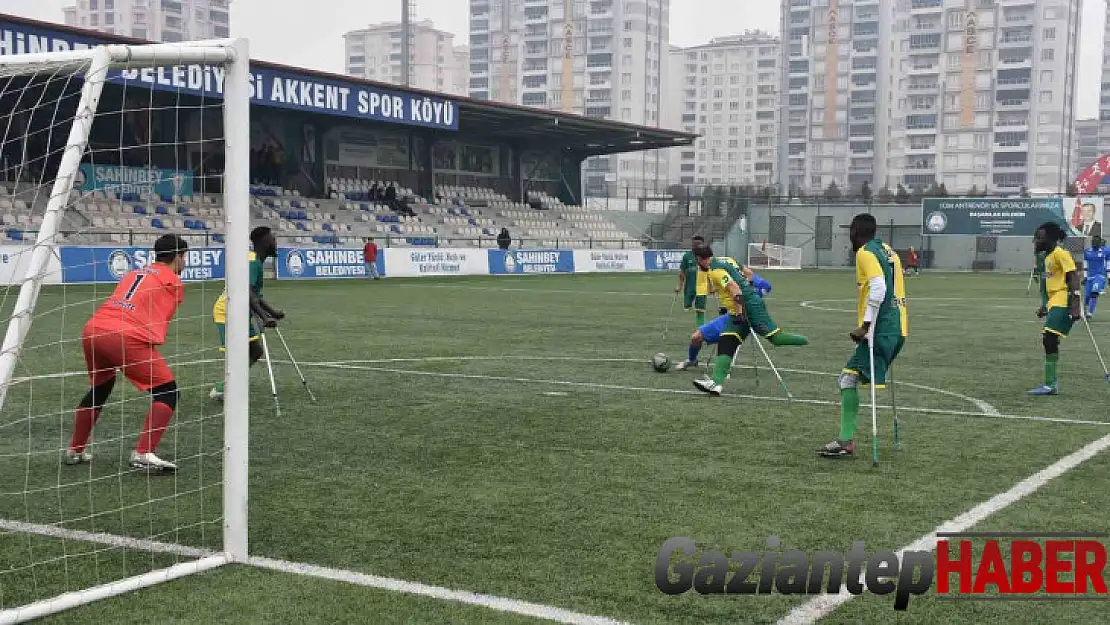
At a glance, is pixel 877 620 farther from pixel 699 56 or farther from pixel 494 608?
pixel 699 56

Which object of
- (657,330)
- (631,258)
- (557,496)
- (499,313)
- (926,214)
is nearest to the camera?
(557,496)

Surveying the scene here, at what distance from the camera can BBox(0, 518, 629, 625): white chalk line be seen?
492cm

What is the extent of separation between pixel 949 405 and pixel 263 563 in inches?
312

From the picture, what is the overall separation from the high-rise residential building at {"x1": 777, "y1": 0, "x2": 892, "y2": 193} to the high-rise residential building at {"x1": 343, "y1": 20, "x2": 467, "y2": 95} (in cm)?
6587

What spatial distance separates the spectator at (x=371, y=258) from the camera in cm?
3814

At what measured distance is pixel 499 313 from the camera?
2378 cm

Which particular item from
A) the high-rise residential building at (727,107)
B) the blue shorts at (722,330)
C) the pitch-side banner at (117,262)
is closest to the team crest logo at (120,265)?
the pitch-side banner at (117,262)

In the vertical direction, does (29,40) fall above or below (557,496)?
above

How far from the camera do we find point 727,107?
156 metres

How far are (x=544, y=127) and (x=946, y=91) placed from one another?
70616 millimetres

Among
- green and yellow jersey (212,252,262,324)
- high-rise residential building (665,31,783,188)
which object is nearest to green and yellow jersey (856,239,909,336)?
green and yellow jersey (212,252,262,324)

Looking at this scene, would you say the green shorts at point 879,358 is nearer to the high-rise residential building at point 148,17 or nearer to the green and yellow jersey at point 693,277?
the green and yellow jersey at point 693,277

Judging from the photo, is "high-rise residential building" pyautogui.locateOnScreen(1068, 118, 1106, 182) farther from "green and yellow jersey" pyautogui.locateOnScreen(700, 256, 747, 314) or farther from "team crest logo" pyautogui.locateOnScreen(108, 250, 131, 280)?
"green and yellow jersey" pyautogui.locateOnScreen(700, 256, 747, 314)

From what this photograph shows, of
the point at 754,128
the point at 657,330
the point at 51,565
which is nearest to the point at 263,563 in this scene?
the point at 51,565
